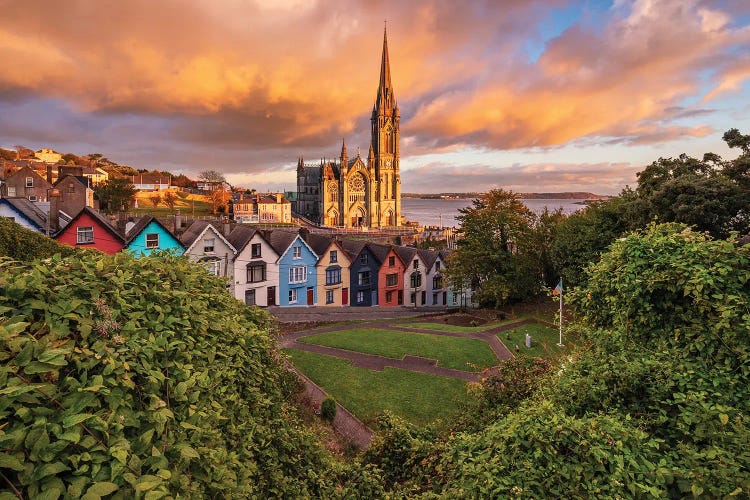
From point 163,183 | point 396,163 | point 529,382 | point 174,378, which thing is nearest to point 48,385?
point 174,378

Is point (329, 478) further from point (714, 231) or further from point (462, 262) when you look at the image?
point (714, 231)

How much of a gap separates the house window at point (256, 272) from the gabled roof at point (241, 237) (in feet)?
6.50

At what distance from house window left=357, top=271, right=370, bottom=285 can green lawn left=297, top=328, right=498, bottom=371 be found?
18.4 meters

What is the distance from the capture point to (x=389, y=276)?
1854 inches

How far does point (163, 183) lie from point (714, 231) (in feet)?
479

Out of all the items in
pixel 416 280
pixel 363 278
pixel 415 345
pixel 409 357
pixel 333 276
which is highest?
pixel 333 276

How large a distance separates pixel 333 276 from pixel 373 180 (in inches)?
3605

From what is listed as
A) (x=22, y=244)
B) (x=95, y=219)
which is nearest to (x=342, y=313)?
(x=95, y=219)

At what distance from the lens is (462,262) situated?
1524 inches

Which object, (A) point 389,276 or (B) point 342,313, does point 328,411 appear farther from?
(A) point 389,276

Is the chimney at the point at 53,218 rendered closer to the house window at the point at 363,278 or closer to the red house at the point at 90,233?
the red house at the point at 90,233

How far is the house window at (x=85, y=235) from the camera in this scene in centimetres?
2665

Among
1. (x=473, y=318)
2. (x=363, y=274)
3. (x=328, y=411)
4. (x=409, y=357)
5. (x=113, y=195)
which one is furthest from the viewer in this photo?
(x=113, y=195)

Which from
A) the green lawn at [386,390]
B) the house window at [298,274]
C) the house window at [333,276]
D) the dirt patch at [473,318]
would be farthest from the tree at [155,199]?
the green lawn at [386,390]
